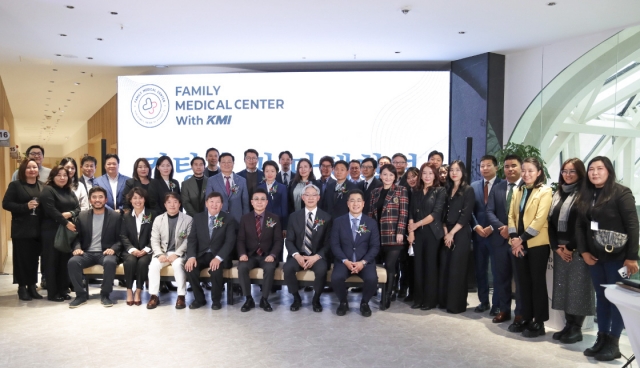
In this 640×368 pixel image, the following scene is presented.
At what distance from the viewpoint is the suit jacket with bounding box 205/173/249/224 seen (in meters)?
5.92

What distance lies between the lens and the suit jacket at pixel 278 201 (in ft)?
19.4

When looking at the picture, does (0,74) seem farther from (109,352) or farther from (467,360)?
(467,360)

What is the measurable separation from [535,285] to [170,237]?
3634mm

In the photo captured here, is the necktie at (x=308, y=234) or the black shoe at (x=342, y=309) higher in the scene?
the necktie at (x=308, y=234)

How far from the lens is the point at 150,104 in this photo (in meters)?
8.39

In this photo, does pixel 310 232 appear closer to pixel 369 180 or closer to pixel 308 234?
pixel 308 234

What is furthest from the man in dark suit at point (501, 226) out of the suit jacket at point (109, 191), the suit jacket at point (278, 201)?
the suit jacket at point (109, 191)

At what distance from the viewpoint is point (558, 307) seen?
4309 millimetres

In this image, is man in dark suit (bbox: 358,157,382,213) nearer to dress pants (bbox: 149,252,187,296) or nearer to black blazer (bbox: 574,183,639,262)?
dress pants (bbox: 149,252,187,296)

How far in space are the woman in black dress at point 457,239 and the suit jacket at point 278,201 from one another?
1.87m

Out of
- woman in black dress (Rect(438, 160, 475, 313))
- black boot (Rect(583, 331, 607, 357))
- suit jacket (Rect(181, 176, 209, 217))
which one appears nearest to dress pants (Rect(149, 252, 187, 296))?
suit jacket (Rect(181, 176, 209, 217))

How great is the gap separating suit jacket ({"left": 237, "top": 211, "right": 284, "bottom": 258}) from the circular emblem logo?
149 inches

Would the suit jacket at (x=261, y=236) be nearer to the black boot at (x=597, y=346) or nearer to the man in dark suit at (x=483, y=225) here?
the man in dark suit at (x=483, y=225)

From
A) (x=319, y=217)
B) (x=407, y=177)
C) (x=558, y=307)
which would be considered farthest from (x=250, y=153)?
(x=558, y=307)
